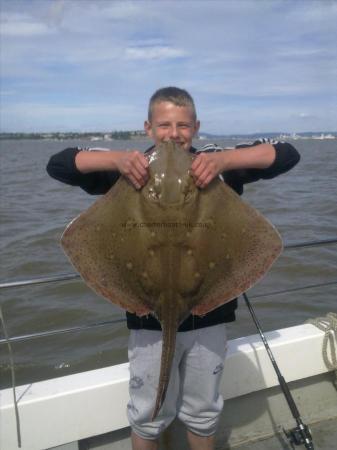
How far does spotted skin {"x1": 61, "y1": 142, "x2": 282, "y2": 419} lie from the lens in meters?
2.40

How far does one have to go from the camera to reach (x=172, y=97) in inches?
109

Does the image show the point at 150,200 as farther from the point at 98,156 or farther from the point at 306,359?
the point at 306,359

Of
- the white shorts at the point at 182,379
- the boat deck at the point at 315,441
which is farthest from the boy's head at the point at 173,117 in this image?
the boat deck at the point at 315,441

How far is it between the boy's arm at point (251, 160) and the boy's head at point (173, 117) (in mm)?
187

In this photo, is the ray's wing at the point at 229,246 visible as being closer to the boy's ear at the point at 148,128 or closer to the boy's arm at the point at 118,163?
the boy's arm at the point at 118,163

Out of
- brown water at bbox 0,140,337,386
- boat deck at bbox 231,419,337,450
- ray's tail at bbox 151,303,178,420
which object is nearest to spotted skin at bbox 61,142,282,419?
ray's tail at bbox 151,303,178,420

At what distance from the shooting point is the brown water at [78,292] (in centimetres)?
802

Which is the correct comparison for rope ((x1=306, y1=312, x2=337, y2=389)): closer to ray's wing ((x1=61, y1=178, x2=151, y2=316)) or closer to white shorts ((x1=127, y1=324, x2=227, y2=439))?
white shorts ((x1=127, y1=324, x2=227, y2=439))

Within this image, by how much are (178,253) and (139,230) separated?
24 centimetres

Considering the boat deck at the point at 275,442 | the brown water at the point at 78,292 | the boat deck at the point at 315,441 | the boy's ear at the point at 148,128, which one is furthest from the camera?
the brown water at the point at 78,292

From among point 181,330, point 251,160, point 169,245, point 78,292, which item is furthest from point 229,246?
point 78,292

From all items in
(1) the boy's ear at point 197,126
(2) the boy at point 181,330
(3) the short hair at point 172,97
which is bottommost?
(2) the boy at point 181,330

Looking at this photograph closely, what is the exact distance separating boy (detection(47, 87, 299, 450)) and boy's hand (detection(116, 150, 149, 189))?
22 cm

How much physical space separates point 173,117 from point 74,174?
0.70m
